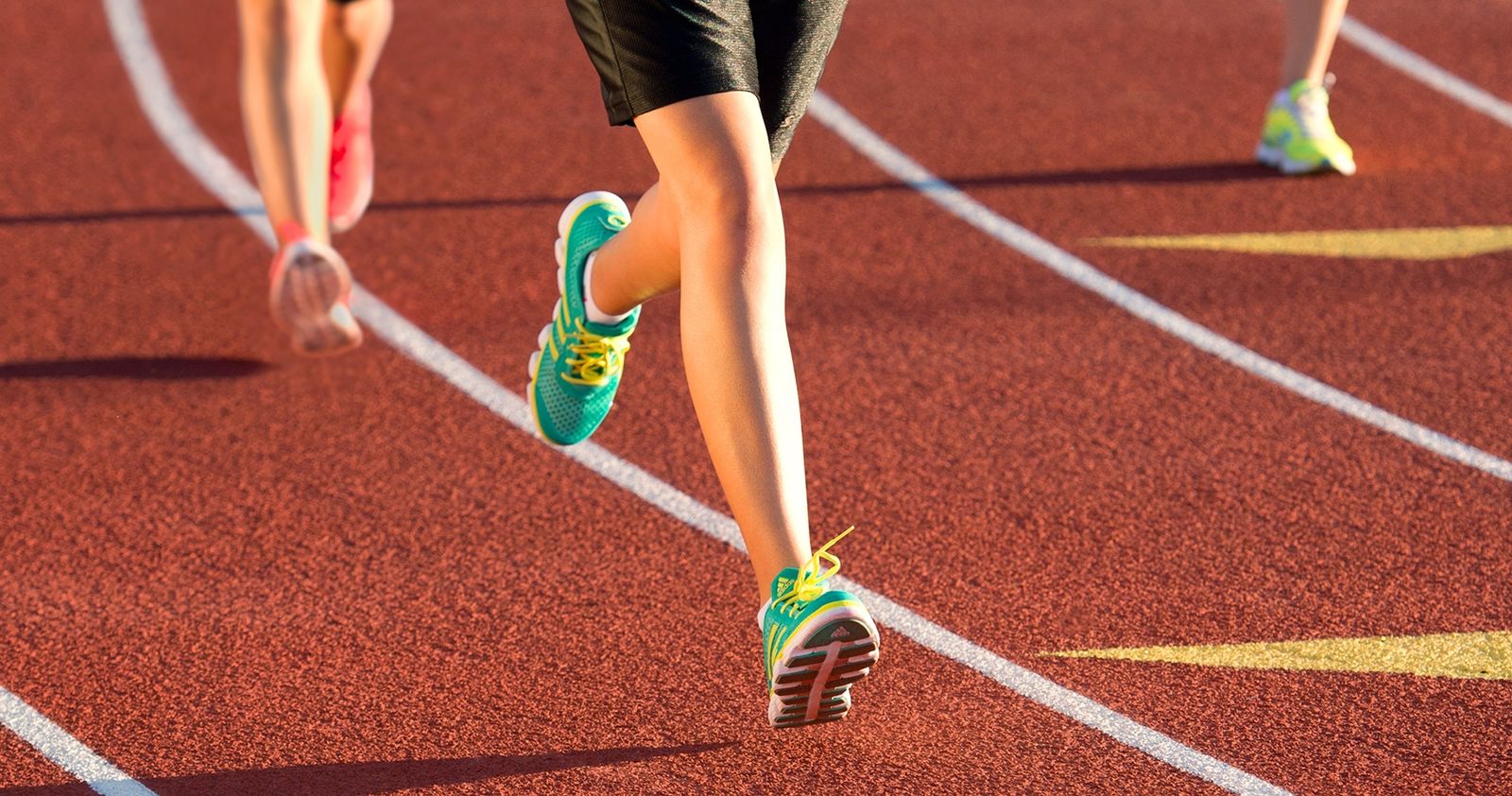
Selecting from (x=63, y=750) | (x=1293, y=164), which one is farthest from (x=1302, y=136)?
(x=63, y=750)

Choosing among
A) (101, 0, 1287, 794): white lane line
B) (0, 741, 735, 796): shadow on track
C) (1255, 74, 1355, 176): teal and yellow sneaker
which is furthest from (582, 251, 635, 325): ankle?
(1255, 74, 1355, 176): teal and yellow sneaker

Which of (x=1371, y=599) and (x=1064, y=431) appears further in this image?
(x=1064, y=431)

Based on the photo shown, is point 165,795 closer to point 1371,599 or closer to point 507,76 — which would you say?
point 1371,599

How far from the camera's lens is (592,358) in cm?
348

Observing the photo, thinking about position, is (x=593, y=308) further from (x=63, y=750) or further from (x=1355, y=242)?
(x=1355, y=242)

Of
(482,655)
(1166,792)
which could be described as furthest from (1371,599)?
(482,655)

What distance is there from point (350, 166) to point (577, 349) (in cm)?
162

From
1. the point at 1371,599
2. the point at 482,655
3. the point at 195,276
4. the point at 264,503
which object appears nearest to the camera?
the point at 482,655

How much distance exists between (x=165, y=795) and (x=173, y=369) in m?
1.85

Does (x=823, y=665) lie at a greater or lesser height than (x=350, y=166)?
lesser

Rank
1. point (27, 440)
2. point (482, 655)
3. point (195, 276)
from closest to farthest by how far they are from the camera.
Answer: point (482, 655)
point (27, 440)
point (195, 276)

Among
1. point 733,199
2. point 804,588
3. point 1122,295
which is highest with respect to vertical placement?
point 733,199

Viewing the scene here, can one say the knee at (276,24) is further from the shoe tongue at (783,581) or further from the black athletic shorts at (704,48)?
the shoe tongue at (783,581)

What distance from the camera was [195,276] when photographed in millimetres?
4891
